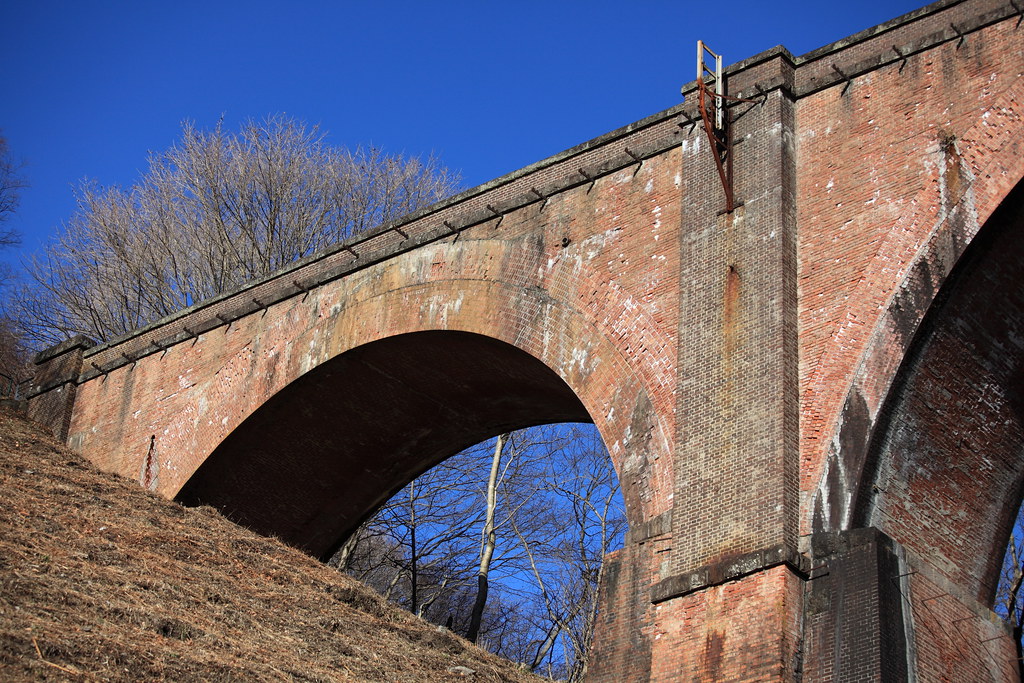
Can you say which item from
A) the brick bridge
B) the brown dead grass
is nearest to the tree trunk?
the brown dead grass

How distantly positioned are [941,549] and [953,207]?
2.64 meters

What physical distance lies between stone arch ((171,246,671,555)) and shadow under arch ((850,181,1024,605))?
5.86 ft

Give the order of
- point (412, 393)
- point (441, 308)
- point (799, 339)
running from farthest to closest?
1. point (412, 393)
2. point (441, 308)
3. point (799, 339)

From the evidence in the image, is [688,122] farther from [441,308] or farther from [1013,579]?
[1013,579]

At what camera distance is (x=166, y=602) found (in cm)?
1082

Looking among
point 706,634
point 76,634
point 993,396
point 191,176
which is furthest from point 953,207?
point 191,176

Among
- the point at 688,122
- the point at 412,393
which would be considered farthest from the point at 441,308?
the point at 688,122

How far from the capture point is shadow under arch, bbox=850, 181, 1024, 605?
10.1 m

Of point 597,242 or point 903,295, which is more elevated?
point 597,242

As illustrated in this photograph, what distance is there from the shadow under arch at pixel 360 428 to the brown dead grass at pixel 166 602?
1.29 m

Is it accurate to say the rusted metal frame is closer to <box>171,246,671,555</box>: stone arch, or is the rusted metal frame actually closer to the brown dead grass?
<box>171,246,671,555</box>: stone arch

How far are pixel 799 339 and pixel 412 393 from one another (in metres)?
5.72

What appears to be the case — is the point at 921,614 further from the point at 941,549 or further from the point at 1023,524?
the point at 1023,524

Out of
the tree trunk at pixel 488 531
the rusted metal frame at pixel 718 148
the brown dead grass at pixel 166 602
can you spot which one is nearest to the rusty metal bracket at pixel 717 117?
the rusted metal frame at pixel 718 148
